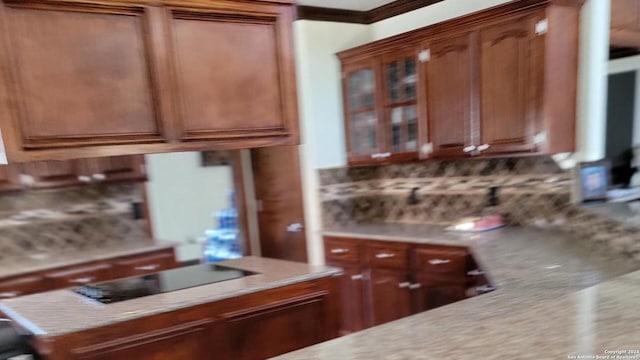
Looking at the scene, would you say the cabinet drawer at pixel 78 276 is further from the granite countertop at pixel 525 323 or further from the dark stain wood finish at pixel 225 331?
the granite countertop at pixel 525 323

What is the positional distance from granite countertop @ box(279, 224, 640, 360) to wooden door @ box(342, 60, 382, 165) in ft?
5.94

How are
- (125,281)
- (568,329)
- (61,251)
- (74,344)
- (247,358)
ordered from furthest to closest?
(61,251), (125,281), (247,358), (74,344), (568,329)

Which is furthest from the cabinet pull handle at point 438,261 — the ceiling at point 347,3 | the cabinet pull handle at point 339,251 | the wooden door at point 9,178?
the wooden door at point 9,178

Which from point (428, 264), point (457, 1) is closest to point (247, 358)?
point (428, 264)

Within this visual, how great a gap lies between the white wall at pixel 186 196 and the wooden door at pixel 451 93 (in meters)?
2.90

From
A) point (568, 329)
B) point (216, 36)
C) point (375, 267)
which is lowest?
point (375, 267)

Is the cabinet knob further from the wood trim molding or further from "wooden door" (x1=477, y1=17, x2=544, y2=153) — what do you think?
the wood trim molding

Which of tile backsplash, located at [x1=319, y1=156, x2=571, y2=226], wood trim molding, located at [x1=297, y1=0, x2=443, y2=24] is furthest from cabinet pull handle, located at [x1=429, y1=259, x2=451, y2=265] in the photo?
wood trim molding, located at [x1=297, y1=0, x2=443, y2=24]

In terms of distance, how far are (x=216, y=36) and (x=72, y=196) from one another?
287 centimetres

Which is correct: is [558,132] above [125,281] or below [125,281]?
above

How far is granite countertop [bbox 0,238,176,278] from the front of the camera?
11.1 ft

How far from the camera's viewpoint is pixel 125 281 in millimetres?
2561

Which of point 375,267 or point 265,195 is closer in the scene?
point 375,267

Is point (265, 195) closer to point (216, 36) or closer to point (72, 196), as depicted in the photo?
point (72, 196)
